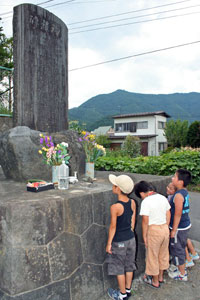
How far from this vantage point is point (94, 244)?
2.57m

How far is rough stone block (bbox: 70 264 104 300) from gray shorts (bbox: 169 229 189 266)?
3.45 ft

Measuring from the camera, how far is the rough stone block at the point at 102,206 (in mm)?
2650

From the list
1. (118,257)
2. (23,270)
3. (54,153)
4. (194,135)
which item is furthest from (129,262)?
(194,135)

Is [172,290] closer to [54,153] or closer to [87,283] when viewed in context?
[87,283]

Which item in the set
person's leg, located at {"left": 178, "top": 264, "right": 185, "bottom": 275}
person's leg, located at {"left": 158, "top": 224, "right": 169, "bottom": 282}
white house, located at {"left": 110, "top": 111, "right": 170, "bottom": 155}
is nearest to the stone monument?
person's leg, located at {"left": 158, "top": 224, "right": 169, "bottom": 282}

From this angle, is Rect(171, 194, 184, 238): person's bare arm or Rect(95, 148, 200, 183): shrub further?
Rect(95, 148, 200, 183): shrub

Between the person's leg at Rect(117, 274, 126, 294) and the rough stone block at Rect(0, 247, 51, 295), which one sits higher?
the rough stone block at Rect(0, 247, 51, 295)

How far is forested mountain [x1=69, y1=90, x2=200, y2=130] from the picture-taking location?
453 ft

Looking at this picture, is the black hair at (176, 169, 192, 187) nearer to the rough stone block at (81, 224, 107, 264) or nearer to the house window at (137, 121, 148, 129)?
the rough stone block at (81, 224, 107, 264)

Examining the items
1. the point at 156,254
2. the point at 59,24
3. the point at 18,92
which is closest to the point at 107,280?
the point at 156,254

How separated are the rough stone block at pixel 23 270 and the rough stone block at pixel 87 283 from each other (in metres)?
0.35

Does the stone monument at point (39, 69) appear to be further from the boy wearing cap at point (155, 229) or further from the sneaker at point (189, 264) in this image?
the sneaker at point (189, 264)

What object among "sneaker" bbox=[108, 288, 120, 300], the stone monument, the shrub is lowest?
"sneaker" bbox=[108, 288, 120, 300]

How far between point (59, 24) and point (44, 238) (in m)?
3.49
